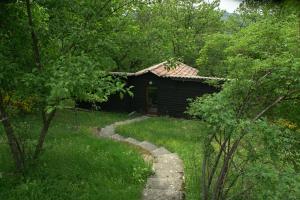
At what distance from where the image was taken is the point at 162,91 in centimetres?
2603

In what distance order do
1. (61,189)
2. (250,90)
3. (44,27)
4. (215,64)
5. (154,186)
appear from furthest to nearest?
(215,64) → (154,186) → (61,189) → (44,27) → (250,90)

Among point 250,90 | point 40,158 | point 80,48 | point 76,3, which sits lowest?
point 40,158

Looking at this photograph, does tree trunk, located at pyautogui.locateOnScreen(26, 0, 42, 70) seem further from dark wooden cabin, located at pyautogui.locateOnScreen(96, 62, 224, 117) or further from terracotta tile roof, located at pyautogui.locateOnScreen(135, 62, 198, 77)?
terracotta tile roof, located at pyautogui.locateOnScreen(135, 62, 198, 77)

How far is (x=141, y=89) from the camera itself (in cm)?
2708

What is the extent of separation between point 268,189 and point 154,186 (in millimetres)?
5127

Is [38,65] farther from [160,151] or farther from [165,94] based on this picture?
[165,94]

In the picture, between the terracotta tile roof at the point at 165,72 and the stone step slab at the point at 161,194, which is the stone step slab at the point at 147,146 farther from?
the terracotta tile roof at the point at 165,72

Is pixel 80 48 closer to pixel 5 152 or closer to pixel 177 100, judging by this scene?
pixel 5 152

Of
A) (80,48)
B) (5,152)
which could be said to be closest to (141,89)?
(5,152)

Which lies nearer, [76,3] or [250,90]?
[250,90]

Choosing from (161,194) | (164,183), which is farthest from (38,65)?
(164,183)

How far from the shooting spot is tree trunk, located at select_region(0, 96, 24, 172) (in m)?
9.97

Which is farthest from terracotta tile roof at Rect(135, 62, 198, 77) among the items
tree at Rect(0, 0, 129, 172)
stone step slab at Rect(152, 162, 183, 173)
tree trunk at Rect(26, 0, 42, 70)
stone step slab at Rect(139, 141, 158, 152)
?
tree trunk at Rect(26, 0, 42, 70)

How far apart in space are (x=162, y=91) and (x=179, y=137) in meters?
8.33
